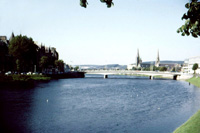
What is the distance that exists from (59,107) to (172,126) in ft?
77.7

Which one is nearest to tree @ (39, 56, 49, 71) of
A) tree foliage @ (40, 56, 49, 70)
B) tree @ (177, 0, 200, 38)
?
tree foliage @ (40, 56, 49, 70)

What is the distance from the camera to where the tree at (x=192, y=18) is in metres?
12.5

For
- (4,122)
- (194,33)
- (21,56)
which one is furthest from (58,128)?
(21,56)

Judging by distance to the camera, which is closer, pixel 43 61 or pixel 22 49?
pixel 22 49

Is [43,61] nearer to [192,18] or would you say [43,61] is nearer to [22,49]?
[22,49]

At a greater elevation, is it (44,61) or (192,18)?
(44,61)

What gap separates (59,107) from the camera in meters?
48.1

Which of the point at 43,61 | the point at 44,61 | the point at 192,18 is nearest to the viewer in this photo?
the point at 192,18

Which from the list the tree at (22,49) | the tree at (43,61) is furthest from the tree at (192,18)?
the tree at (43,61)

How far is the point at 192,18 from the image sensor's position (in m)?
12.8

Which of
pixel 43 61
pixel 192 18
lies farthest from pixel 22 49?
pixel 192 18

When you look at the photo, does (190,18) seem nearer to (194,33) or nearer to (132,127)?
(194,33)

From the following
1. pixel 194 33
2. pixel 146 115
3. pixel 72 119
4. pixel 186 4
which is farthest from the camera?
pixel 146 115

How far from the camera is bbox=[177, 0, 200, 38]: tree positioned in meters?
12.5
